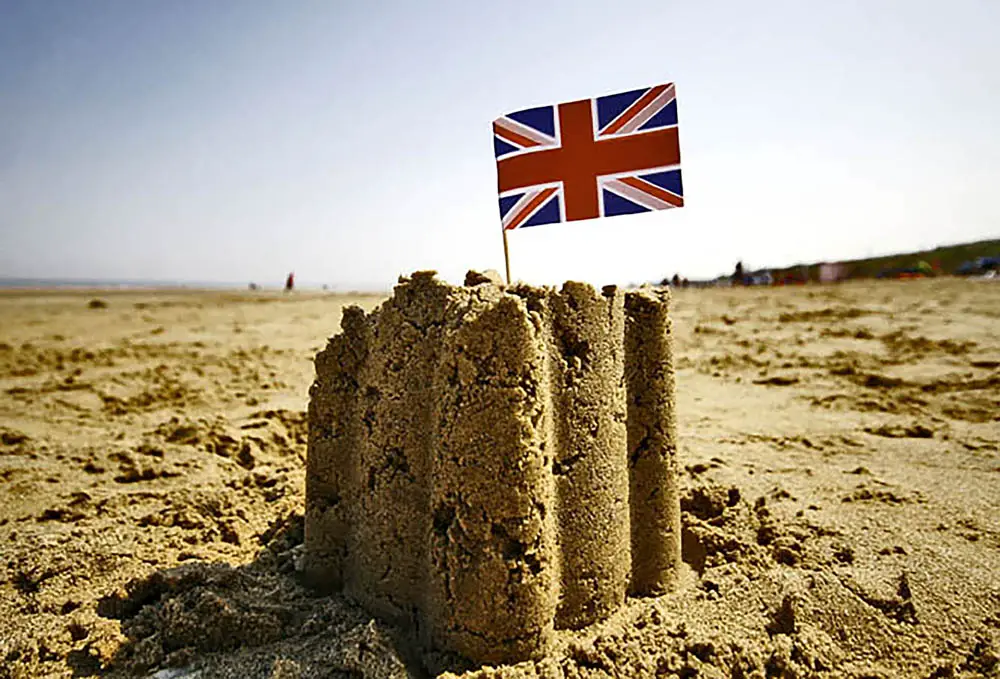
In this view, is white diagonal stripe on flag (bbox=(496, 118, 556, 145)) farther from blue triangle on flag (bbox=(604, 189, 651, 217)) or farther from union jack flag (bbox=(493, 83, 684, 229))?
blue triangle on flag (bbox=(604, 189, 651, 217))

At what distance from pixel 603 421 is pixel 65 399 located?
20.3 feet

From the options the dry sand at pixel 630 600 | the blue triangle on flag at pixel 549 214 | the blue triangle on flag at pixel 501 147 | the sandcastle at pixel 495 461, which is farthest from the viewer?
the blue triangle on flag at pixel 501 147

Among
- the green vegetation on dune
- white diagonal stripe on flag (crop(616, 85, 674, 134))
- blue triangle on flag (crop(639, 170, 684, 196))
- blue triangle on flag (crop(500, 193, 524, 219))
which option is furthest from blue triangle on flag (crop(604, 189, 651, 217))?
the green vegetation on dune

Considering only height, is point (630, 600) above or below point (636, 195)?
below

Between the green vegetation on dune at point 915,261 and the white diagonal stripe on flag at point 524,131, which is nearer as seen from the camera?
the white diagonal stripe on flag at point 524,131

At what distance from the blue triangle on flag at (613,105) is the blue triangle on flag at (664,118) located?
0.39 ft

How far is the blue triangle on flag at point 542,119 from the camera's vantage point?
2857 millimetres

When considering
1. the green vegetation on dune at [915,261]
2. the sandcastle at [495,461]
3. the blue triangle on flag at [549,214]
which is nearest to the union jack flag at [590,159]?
the blue triangle on flag at [549,214]

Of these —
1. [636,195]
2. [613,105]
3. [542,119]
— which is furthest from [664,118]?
[542,119]

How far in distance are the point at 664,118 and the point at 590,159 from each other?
1.19 feet

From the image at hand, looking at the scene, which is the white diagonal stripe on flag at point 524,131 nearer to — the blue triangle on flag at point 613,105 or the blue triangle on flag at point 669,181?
the blue triangle on flag at point 613,105

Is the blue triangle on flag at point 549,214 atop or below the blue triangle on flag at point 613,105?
below

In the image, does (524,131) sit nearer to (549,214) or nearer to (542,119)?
(542,119)

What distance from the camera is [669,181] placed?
271 centimetres
